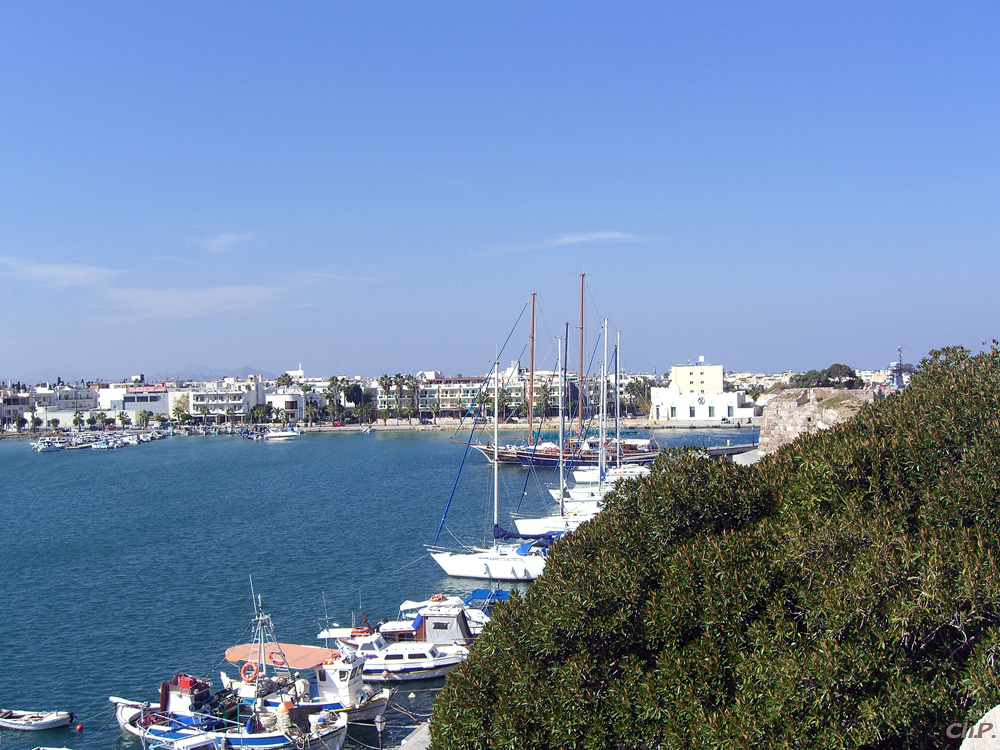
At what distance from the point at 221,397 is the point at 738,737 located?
428 feet

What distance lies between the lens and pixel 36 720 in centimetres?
1673

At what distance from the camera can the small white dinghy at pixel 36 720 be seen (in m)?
16.7

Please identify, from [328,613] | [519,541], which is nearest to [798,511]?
[328,613]

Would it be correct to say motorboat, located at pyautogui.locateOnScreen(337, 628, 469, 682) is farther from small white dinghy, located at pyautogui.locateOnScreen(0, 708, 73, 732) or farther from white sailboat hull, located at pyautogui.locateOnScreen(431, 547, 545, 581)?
white sailboat hull, located at pyautogui.locateOnScreen(431, 547, 545, 581)

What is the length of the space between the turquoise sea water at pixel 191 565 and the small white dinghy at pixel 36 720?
6.6 inches

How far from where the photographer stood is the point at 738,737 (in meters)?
6.73

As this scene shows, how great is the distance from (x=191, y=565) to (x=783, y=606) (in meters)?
27.8

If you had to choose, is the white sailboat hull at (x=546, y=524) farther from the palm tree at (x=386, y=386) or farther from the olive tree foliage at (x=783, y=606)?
the palm tree at (x=386, y=386)

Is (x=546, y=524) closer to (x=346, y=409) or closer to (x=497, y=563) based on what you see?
(x=497, y=563)

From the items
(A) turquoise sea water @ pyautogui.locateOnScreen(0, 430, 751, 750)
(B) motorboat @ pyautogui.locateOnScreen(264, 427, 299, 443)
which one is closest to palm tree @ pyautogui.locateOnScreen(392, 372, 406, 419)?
(B) motorboat @ pyautogui.locateOnScreen(264, 427, 299, 443)

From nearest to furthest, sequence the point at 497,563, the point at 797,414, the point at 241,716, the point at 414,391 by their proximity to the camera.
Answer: the point at 241,716 < the point at 497,563 < the point at 797,414 < the point at 414,391

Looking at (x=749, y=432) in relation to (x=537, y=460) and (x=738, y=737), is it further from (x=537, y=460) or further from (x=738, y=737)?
(x=738, y=737)

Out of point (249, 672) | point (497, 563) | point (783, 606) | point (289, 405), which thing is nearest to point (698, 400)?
point (289, 405)

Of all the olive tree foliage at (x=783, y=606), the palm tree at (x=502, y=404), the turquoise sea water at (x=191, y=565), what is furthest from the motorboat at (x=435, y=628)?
the palm tree at (x=502, y=404)
